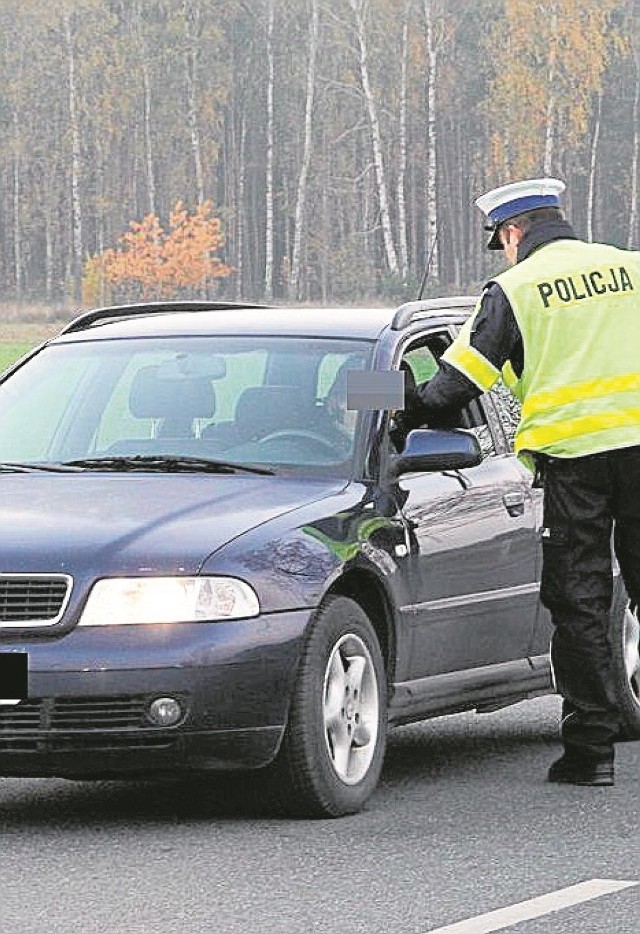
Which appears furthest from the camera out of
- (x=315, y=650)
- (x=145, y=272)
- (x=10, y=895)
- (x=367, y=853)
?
(x=145, y=272)

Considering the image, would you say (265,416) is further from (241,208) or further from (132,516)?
(241,208)

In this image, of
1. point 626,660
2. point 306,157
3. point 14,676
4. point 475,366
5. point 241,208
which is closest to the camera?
point 14,676

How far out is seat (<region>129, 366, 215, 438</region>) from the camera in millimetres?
8133

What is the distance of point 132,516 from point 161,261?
3363 inches

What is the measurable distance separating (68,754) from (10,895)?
890 millimetres

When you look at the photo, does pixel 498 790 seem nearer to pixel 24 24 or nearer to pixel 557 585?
pixel 557 585

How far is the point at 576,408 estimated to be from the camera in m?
7.81

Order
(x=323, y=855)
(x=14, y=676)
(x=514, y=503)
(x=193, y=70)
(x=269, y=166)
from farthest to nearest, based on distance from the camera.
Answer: (x=193, y=70) < (x=269, y=166) < (x=514, y=503) < (x=14, y=676) < (x=323, y=855)

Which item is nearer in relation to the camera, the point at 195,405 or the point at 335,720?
the point at 335,720

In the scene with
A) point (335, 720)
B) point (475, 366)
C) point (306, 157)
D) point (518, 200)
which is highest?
point (306, 157)

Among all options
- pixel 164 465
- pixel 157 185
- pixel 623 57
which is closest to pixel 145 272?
pixel 157 185

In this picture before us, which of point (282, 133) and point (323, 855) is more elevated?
point (282, 133)

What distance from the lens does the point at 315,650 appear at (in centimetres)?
705

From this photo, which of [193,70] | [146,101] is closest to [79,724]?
[146,101]
